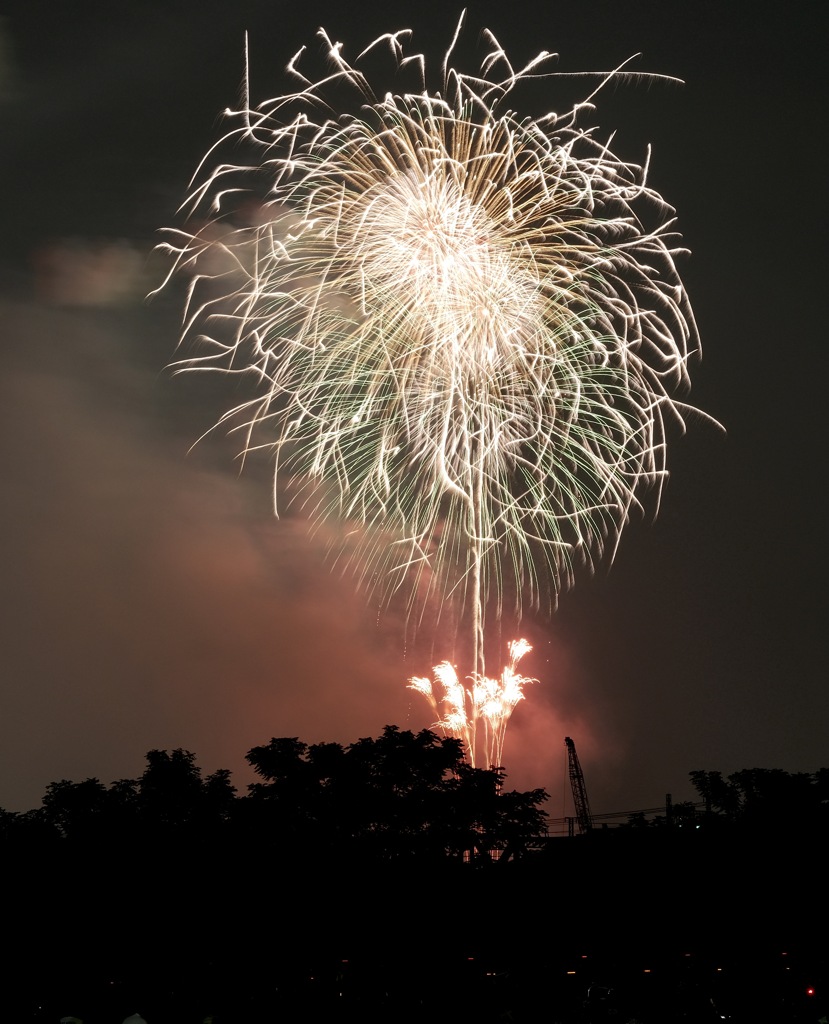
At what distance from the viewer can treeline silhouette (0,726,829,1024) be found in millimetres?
33062

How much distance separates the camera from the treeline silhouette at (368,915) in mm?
33062

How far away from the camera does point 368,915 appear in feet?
118

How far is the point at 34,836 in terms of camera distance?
39375 millimetres

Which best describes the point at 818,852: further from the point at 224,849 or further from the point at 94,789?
the point at 94,789

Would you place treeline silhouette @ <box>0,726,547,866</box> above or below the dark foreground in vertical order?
above

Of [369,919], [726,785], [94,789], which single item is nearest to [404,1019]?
[369,919]

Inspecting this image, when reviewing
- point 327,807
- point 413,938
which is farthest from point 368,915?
point 327,807

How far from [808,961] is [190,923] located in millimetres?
17432

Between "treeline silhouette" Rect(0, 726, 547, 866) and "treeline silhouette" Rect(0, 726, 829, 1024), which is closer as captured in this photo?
"treeline silhouette" Rect(0, 726, 829, 1024)

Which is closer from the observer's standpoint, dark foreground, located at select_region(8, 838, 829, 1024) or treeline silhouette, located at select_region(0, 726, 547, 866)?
dark foreground, located at select_region(8, 838, 829, 1024)

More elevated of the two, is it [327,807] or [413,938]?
[327,807]

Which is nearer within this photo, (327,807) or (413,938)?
(413,938)

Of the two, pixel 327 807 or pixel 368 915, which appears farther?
pixel 327 807

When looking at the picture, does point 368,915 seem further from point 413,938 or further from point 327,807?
point 327,807
